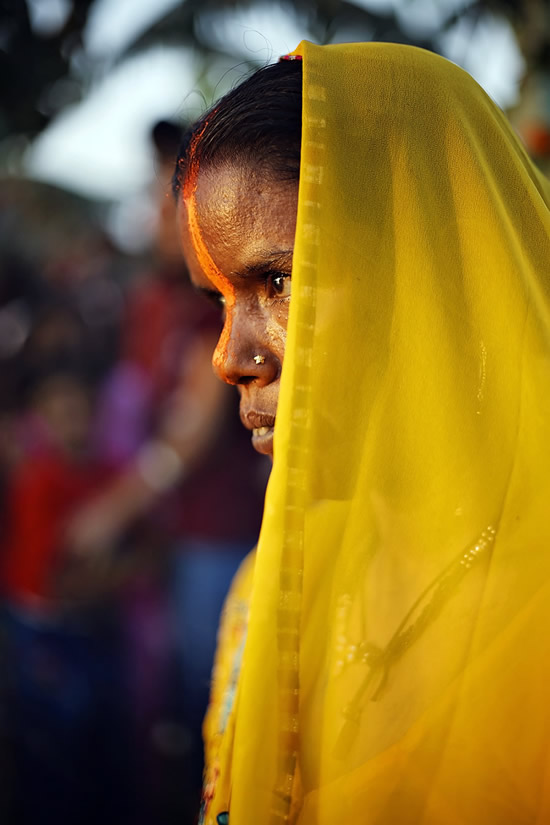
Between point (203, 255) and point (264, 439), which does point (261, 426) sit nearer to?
point (264, 439)

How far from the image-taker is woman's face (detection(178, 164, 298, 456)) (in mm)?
1177

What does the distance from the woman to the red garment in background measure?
7.80ft

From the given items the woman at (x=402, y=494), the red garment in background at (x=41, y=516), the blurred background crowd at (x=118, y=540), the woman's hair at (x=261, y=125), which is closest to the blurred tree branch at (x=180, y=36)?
the blurred background crowd at (x=118, y=540)

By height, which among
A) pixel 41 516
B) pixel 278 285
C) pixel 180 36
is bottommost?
pixel 41 516

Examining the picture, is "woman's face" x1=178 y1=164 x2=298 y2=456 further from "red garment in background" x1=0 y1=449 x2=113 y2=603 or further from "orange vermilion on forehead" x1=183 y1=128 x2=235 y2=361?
"red garment in background" x1=0 y1=449 x2=113 y2=603

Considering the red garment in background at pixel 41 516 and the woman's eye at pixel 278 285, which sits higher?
the woman's eye at pixel 278 285

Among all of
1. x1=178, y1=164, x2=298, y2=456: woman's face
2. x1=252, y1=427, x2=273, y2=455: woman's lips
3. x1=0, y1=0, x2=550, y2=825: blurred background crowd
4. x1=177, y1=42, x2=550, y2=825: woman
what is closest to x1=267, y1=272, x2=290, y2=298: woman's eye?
x1=178, y1=164, x2=298, y2=456: woman's face

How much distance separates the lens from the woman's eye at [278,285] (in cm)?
121

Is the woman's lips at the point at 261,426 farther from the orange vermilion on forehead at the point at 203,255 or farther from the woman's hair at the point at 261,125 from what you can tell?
the woman's hair at the point at 261,125

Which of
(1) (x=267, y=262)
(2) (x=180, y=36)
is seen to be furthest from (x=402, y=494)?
(2) (x=180, y=36)

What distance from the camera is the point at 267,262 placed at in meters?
1.19

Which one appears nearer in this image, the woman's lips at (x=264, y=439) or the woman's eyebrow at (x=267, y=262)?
the woman's eyebrow at (x=267, y=262)

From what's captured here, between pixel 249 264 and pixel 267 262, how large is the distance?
3 cm

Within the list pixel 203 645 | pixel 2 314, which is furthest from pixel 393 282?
pixel 2 314
